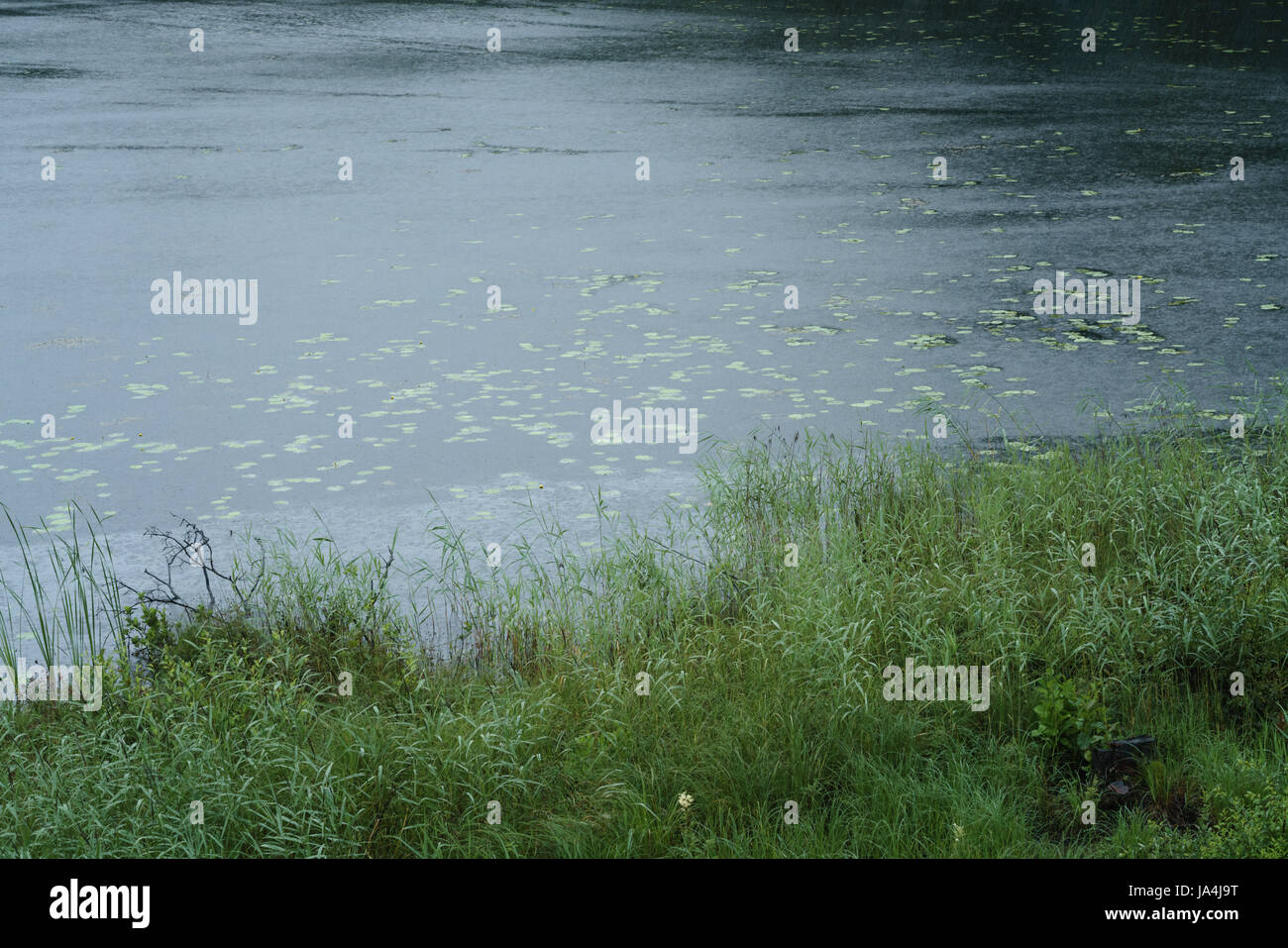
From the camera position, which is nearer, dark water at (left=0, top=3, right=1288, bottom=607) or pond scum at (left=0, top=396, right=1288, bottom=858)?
pond scum at (left=0, top=396, right=1288, bottom=858)

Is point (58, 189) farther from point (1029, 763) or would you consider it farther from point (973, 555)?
point (1029, 763)

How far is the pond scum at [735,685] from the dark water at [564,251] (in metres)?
0.73

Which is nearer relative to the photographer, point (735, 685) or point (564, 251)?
point (735, 685)

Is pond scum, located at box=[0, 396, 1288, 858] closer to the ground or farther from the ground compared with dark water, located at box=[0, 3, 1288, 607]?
closer to the ground

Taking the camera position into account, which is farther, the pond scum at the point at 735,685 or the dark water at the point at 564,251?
the dark water at the point at 564,251

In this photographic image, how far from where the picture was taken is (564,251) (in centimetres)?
964

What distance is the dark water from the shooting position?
21.5 ft

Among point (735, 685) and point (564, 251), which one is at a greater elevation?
point (564, 251)

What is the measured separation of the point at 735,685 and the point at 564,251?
585cm

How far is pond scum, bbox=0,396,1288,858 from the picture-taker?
3.71 m

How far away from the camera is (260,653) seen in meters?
4.64

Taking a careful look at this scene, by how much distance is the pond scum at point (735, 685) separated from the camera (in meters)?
3.71

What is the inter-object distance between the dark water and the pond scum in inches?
28.8

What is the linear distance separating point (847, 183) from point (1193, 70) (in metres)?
7.08
